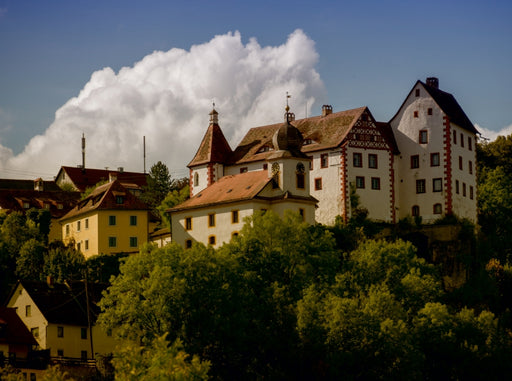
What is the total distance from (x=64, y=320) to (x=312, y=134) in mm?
29273

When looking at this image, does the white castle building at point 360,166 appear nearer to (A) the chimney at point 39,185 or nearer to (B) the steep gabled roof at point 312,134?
(B) the steep gabled roof at point 312,134

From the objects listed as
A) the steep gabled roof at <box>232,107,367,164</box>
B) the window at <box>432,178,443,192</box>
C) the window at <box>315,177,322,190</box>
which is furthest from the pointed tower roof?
the window at <box>432,178,443,192</box>

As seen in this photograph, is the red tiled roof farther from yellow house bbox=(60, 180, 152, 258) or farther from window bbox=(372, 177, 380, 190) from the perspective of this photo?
window bbox=(372, 177, 380, 190)

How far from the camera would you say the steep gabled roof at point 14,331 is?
78250 mm

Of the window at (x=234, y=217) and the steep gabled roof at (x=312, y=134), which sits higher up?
the steep gabled roof at (x=312, y=134)

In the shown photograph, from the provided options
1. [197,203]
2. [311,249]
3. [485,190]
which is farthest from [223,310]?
[485,190]

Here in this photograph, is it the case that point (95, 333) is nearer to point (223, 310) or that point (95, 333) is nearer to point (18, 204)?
point (223, 310)

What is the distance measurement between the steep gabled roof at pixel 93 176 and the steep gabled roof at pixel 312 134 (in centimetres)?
4317

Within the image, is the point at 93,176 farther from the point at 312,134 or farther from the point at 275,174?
the point at 275,174

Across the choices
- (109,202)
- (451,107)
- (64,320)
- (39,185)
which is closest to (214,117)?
(109,202)

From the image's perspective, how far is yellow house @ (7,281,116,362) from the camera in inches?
3278

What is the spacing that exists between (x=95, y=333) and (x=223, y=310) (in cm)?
1611

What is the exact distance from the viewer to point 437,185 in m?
99.8

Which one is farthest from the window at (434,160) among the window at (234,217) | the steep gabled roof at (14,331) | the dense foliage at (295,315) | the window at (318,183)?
the steep gabled roof at (14,331)
